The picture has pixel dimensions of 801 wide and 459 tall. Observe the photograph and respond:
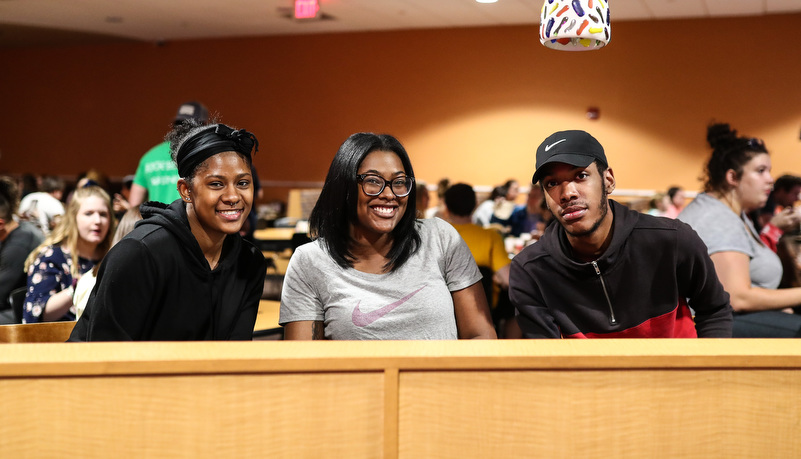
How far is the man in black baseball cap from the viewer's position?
5.50 ft

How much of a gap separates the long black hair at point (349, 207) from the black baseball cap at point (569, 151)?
0.38 metres

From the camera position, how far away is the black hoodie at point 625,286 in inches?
67.7

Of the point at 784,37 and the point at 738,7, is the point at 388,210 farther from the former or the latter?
the point at 784,37

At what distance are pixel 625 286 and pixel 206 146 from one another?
116cm

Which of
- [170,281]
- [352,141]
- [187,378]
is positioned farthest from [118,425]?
[352,141]

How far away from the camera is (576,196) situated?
1655mm

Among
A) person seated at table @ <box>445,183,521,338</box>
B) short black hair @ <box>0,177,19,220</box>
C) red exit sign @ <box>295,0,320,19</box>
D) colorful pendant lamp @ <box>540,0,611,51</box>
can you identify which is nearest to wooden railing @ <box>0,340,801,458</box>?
colorful pendant lamp @ <box>540,0,611,51</box>

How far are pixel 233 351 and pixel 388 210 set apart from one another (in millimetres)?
841

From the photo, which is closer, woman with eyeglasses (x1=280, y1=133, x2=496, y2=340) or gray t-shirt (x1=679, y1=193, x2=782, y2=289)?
woman with eyeglasses (x1=280, y1=133, x2=496, y2=340)

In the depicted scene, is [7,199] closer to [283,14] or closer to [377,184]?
[377,184]

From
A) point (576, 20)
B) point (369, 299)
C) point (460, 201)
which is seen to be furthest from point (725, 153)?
point (369, 299)

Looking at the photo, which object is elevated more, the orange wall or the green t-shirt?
the orange wall

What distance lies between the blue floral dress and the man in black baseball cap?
198 centimetres

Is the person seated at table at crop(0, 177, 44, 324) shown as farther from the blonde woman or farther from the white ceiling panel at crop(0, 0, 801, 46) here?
the white ceiling panel at crop(0, 0, 801, 46)
